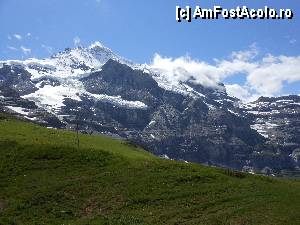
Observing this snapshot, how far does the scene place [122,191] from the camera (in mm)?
58688

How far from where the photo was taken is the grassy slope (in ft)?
171

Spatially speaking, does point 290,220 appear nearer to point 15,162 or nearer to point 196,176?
point 196,176

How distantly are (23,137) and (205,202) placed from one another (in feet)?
116

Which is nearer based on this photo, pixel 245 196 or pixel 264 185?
pixel 245 196

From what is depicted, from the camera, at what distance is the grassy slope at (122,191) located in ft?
171

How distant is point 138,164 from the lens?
2709 inches

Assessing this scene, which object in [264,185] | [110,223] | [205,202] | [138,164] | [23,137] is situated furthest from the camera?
[23,137]

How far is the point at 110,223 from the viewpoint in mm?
49594

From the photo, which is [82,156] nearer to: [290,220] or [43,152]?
[43,152]

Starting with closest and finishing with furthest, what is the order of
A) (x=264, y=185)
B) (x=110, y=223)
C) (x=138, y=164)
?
1. (x=110, y=223)
2. (x=264, y=185)
3. (x=138, y=164)

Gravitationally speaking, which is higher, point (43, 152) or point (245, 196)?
point (43, 152)

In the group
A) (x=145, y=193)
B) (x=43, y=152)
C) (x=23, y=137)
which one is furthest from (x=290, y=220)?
(x=23, y=137)

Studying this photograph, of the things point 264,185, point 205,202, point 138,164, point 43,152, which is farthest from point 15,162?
point 264,185

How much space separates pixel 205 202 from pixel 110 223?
39.4 feet
